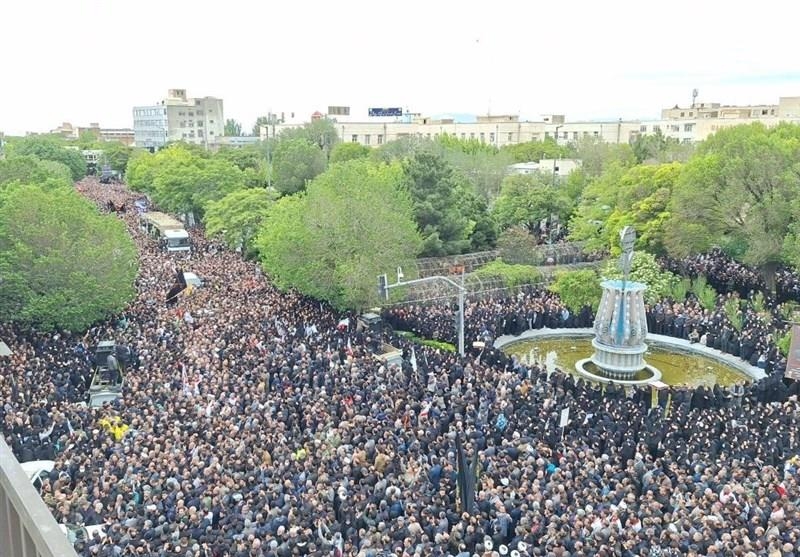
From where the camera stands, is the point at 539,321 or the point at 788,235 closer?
the point at 539,321

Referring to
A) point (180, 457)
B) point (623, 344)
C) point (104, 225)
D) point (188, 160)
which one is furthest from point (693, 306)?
point (188, 160)

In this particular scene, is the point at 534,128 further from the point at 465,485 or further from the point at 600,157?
the point at 465,485

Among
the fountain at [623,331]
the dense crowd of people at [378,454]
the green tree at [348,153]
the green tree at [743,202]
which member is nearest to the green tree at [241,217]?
the dense crowd of people at [378,454]

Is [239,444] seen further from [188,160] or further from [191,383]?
[188,160]

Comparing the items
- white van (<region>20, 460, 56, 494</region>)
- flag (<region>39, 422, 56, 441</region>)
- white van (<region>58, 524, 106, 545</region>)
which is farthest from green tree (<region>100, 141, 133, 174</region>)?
white van (<region>58, 524, 106, 545</region>)

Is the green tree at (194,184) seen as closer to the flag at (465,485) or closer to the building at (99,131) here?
the flag at (465,485)

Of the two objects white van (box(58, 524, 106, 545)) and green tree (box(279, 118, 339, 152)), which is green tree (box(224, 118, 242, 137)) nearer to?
green tree (box(279, 118, 339, 152))

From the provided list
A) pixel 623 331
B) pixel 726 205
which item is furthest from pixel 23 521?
pixel 726 205

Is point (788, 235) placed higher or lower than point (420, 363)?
higher
